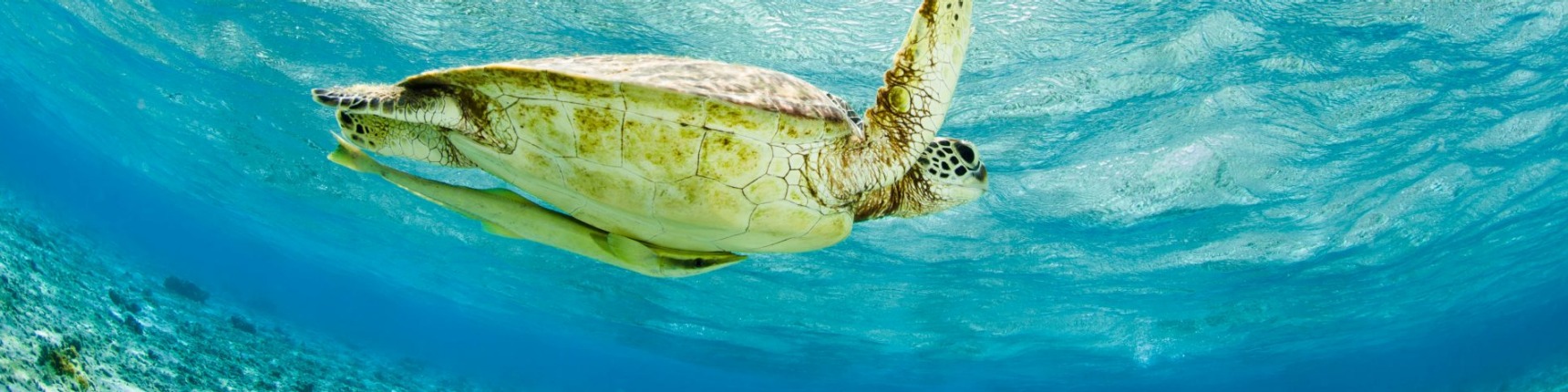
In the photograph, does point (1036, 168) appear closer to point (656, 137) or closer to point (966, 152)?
point (966, 152)

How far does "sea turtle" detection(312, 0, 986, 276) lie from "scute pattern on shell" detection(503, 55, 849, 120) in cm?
1

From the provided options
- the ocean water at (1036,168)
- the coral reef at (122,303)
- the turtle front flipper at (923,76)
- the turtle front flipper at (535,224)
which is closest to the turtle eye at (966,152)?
the turtle front flipper at (923,76)

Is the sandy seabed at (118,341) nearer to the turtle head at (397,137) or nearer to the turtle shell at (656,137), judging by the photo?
the turtle head at (397,137)

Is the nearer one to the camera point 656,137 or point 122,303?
point 656,137

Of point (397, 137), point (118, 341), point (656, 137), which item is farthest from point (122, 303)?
point (656, 137)

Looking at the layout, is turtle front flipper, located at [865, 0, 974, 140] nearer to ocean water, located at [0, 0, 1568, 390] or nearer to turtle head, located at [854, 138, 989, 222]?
turtle head, located at [854, 138, 989, 222]

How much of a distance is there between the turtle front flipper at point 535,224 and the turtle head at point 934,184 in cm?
93

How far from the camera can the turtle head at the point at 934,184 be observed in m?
3.69

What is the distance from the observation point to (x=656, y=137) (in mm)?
2814

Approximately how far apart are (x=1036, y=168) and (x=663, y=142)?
31.0ft

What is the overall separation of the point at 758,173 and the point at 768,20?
5026 mm

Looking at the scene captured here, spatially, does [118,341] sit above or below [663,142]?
below

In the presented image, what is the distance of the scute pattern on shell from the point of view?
265cm

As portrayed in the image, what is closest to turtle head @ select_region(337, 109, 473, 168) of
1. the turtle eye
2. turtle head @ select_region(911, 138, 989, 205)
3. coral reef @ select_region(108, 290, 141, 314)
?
turtle head @ select_region(911, 138, 989, 205)
